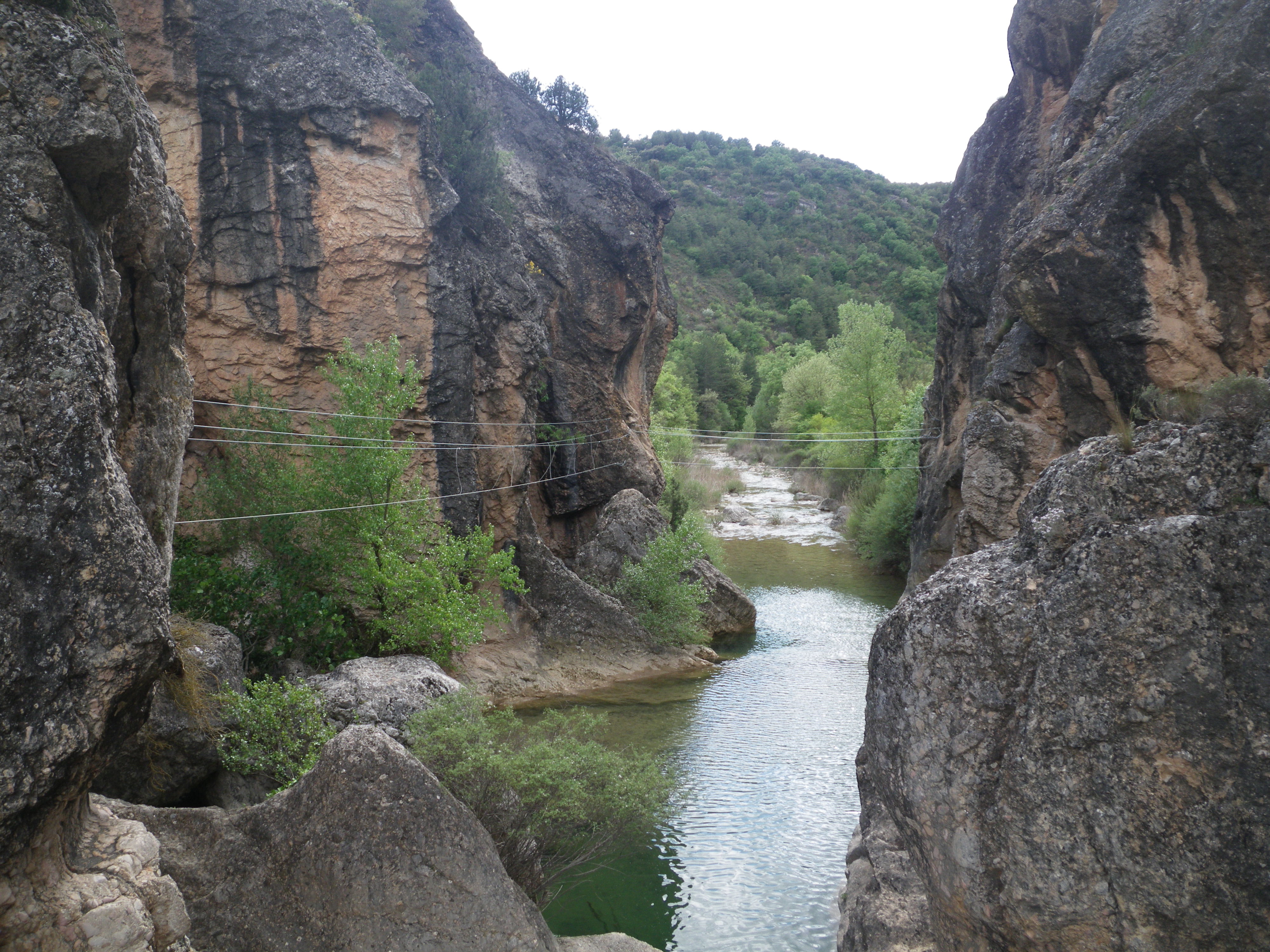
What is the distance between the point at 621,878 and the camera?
10609 millimetres


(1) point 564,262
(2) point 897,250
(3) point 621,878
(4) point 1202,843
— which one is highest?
(2) point 897,250

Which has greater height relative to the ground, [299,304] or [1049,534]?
[299,304]

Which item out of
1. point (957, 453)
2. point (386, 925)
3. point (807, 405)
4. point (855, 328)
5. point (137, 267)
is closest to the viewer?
point (386, 925)

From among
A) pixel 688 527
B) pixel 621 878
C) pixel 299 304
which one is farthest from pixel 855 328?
pixel 621 878

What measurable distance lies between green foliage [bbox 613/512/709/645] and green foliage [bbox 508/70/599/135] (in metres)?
14.0

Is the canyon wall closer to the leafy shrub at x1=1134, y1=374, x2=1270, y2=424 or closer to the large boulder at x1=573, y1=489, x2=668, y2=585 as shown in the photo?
the leafy shrub at x1=1134, y1=374, x2=1270, y2=424

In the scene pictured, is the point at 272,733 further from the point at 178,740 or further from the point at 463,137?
the point at 463,137

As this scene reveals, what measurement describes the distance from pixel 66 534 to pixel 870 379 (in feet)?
133

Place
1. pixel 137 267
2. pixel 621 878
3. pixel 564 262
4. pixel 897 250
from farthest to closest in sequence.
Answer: pixel 897 250, pixel 564 262, pixel 621 878, pixel 137 267

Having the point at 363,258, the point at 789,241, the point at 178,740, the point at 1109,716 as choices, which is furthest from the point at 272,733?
the point at 789,241

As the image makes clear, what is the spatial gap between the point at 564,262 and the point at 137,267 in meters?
17.9

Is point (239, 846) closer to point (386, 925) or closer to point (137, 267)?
point (386, 925)

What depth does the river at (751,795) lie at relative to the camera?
32.0 ft

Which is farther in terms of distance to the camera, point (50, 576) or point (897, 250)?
point (897, 250)
